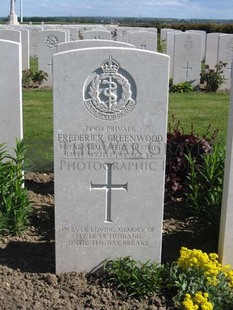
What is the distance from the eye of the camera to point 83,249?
404 centimetres

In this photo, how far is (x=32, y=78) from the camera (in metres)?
13.9

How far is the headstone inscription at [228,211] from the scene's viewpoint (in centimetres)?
389

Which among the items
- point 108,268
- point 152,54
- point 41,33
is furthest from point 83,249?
point 41,33

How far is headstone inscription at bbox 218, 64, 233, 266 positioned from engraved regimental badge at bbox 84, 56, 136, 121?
75 cm

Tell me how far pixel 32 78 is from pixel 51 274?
34.1 ft

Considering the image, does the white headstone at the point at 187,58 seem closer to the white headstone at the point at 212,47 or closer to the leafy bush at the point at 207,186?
the white headstone at the point at 212,47

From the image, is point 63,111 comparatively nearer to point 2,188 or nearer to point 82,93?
point 82,93

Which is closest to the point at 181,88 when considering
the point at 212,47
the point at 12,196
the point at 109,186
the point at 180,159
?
the point at 212,47

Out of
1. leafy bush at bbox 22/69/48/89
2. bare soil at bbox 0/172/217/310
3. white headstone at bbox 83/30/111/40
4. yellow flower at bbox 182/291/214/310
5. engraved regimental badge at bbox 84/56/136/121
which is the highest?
white headstone at bbox 83/30/111/40

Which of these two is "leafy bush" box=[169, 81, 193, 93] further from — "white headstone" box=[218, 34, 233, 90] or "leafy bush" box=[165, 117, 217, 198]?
"leafy bush" box=[165, 117, 217, 198]

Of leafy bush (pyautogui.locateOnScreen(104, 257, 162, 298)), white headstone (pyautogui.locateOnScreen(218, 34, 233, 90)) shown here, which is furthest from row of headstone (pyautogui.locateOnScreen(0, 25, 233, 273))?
white headstone (pyautogui.locateOnScreen(218, 34, 233, 90))

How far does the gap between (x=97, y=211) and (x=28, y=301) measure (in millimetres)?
791

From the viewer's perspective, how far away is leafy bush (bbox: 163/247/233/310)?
363 cm

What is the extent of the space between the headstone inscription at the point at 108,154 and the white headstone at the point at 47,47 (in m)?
10.6
